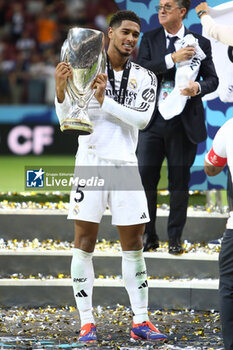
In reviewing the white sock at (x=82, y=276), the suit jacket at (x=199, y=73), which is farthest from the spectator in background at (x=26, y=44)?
the white sock at (x=82, y=276)

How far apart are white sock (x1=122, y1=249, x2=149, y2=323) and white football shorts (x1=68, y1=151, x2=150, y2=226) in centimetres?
23

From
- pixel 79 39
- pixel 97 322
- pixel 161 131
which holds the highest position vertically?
pixel 79 39

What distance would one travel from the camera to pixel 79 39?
404 cm

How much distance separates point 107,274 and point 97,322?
0.69 m

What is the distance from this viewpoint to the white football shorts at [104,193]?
4336 mm

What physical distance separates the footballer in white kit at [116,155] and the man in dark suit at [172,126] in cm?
90

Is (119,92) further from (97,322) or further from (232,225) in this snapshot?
(97,322)

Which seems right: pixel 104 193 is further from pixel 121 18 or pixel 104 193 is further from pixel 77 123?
pixel 121 18

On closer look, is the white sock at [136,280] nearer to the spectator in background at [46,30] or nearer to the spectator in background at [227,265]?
the spectator in background at [227,265]

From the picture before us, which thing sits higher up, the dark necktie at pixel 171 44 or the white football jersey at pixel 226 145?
the dark necktie at pixel 171 44

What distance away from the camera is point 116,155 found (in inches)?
172

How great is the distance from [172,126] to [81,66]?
155cm

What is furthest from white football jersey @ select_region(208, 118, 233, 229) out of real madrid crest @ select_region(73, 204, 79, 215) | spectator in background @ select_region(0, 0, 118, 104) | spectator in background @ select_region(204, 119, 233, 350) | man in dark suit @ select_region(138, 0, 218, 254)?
spectator in background @ select_region(0, 0, 118, 104)

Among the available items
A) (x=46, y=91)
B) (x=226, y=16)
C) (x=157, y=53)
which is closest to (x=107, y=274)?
(x=157, y=53)
